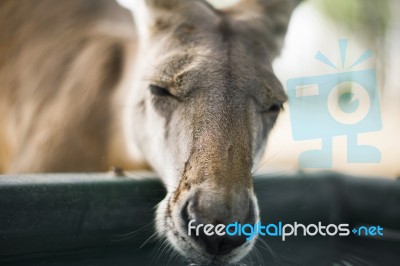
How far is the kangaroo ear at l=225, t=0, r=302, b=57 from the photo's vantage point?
7.84 ft

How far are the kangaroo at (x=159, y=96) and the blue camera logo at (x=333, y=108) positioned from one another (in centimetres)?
31

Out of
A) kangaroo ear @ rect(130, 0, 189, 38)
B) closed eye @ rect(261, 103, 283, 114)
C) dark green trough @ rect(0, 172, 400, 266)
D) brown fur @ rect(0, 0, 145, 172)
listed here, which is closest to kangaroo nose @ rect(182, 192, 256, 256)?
dark green trough @ rect(0, 172, 400, 266)

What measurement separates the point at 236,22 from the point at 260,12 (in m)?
0.32

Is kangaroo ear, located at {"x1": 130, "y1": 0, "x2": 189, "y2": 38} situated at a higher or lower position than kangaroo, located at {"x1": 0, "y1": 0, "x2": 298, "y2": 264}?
higher

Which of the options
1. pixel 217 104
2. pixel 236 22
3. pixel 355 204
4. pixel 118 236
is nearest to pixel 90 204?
pixel 118 236

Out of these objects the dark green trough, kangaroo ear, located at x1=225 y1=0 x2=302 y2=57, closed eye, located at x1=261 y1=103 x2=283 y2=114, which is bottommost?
the dark green trough

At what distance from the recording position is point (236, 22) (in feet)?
7.41

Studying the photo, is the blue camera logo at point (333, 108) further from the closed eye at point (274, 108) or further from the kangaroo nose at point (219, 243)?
the kangaroo nose at point (219, 243)

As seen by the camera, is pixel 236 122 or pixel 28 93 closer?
pixel 236 122

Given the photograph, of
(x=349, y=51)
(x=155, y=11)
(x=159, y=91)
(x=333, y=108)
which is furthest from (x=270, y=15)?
(x=333, y=108)

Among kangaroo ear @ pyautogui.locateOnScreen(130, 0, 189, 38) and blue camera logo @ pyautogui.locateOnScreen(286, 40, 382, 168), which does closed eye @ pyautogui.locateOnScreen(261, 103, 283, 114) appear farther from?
kangaroo ear @ pyautogui.locateOnScreen(130, 0, 189, 38)

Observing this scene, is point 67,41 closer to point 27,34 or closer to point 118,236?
point 27,34

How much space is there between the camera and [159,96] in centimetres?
205

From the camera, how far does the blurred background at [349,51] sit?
114 inches
